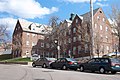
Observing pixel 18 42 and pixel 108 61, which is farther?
pixel 18 42

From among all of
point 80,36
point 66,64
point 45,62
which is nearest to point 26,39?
point 80,36

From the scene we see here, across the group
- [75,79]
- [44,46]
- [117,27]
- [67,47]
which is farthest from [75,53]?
[75,79]

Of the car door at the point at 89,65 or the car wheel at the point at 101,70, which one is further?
the car door at the point at 89,65

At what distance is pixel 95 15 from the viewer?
59.9m

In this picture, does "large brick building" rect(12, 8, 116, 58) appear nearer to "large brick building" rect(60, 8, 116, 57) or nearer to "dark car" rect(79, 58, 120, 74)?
"large brick building" rect(60, 8, 116, 57)

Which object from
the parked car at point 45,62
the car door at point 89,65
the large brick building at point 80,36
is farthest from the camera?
the large brick building at point 80,36

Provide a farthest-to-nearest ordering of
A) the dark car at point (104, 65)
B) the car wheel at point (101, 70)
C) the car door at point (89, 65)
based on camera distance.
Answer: the car door at point (89, 65) → the car wheel at point (101, 70) → the dark car at point (104, 65)

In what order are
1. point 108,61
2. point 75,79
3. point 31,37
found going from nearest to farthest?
point 75,79 → point 108,61 → point 31,37

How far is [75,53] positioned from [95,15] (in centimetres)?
1178

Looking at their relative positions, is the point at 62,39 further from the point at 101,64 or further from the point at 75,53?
the point at 101,64

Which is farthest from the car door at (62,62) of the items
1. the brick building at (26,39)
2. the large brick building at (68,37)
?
the brick building at (26,39)

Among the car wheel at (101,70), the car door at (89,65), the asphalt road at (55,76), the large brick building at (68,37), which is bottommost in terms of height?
the asphalt road at (55,76)

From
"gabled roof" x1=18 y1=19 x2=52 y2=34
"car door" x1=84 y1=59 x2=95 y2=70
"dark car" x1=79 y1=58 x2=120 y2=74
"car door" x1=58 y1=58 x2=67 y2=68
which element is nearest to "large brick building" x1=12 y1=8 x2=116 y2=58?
"gabled roof" x1=18 y1=19 x2=52 y2=34

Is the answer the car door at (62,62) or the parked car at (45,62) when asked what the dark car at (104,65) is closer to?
the car door at (62,62)
